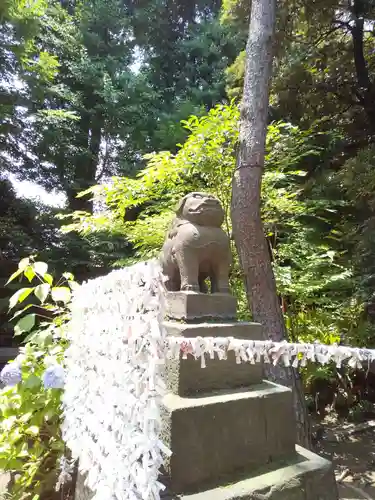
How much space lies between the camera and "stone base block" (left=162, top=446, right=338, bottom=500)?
124cm

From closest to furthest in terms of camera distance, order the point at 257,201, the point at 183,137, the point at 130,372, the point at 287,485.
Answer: the point at 130,372 < the point at 287,485 < the point at 257,201 < the point at 183,137

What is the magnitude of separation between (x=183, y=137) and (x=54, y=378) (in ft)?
16.7

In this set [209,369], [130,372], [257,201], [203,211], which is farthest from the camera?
[257,201]

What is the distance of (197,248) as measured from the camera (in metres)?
1.65

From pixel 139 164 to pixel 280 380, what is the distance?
588cm

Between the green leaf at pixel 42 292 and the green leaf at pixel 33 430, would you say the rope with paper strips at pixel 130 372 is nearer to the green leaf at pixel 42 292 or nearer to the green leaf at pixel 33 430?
the green leaf at pixel 33 430

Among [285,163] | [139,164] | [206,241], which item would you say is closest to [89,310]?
[206,241]

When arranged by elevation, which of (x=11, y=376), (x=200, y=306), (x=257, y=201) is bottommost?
(x=11, y=376)

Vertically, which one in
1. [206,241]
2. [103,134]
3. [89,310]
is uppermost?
[103,134]

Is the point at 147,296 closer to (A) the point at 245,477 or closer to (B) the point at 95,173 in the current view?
(A) the point at 245,477

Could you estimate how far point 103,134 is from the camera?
7.90 meters

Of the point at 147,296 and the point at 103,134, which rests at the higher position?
the point at 103,134

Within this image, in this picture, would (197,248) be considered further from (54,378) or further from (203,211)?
(54,378)

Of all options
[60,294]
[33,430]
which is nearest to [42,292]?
[60,294]
